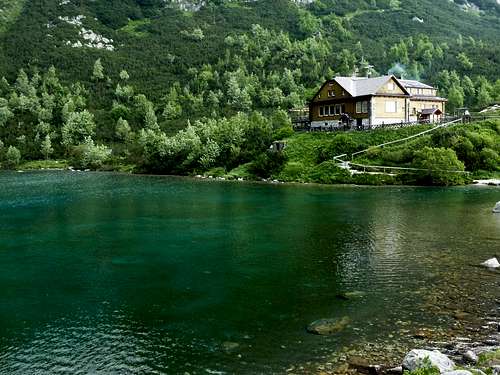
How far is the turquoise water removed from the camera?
59.8ft

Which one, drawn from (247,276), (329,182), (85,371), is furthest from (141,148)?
(85,371)

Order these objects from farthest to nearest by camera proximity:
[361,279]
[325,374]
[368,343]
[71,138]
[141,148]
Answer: [71,138] < [141,148] < [361,279] < [368,343] < [325,374]

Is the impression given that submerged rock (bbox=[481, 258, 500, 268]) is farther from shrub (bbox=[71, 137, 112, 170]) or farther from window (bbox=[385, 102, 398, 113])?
shrub (bbox=[71, 137, 112, 170])

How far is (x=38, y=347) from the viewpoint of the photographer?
61.0ft

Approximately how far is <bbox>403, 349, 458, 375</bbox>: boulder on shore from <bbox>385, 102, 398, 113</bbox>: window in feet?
258

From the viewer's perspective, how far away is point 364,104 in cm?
8912

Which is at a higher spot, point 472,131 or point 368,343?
point 472,131

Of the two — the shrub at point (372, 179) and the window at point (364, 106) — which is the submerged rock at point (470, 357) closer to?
the shrub at point (372, 179)

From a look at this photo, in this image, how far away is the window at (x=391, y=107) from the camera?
89500 mm

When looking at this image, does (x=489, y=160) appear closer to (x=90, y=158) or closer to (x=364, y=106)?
(x=364, y=106)

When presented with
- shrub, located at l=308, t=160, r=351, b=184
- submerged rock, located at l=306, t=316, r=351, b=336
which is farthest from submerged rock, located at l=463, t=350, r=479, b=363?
shrub, located at l=308, t=160, r=351, b=184

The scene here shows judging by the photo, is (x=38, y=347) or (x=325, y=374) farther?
(x=38, y=347)

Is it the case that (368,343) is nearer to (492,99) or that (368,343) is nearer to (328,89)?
(328,89)

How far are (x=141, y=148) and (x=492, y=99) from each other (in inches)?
4005
